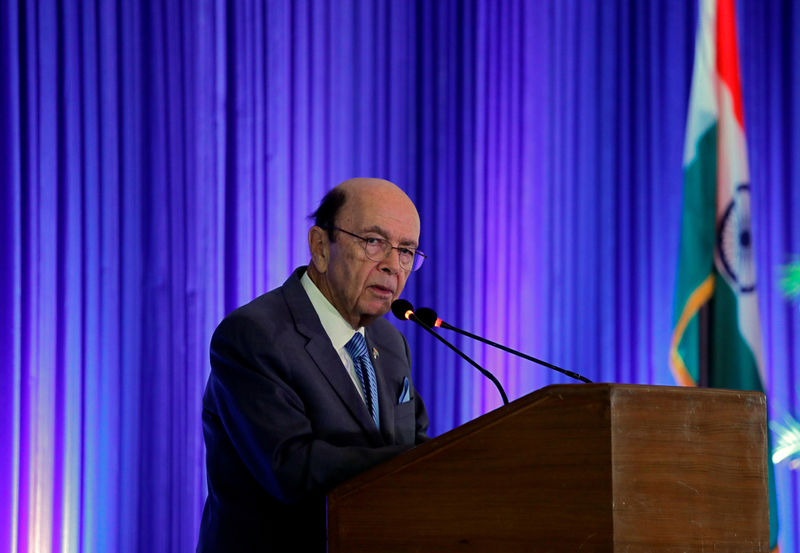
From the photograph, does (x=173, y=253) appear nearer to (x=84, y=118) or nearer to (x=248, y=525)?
(x=84, y=118)

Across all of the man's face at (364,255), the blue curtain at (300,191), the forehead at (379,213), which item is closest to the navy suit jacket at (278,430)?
the man's face at (364,255)

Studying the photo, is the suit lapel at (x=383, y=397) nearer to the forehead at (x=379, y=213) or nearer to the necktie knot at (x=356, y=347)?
the necktie knot at (x=356, y=347)

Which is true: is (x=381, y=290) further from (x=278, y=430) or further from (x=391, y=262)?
(x=278, y=430)

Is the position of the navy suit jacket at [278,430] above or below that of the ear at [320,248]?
below

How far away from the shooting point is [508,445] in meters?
1.58

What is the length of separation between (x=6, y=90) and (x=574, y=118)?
8.23 ft

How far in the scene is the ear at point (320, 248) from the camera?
7.78 feet

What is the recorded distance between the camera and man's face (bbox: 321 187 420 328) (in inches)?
91.4

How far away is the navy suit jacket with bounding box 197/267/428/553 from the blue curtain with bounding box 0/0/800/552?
1716 millimetres

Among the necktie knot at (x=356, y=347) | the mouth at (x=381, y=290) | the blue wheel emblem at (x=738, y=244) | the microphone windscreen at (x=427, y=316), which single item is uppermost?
the blue wheel emblem at (x=738, y=244)

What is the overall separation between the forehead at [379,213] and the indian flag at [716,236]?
7.15 ft

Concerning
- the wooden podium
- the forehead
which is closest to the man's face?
→ the forehead

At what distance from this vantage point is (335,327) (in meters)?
2.29

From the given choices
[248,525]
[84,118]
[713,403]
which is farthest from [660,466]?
[84,118]
